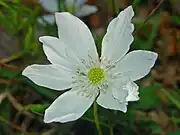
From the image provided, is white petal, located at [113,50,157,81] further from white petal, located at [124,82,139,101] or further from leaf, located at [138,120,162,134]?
leaf, located at [138,120,162,134]

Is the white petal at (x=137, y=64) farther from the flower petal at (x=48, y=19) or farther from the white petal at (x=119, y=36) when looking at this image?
the flower petal at (x=48, y=19)

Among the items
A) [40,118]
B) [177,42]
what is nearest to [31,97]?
[40,118]

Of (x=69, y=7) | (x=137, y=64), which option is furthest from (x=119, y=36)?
(x=69, y=7)

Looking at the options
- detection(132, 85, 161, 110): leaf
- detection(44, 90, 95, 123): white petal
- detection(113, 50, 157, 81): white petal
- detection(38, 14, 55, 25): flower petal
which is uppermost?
detection(113, 50, 157, 81): white petal

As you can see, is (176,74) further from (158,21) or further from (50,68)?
(50,68)

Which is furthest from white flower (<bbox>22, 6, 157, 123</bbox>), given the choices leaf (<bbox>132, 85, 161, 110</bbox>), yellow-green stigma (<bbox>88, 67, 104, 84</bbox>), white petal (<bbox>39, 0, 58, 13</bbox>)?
white petal (<bbox>39, 0, 58, 13</bbox>)

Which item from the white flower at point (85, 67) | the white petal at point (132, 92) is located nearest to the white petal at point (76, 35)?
the white flower at point (85, 67)
